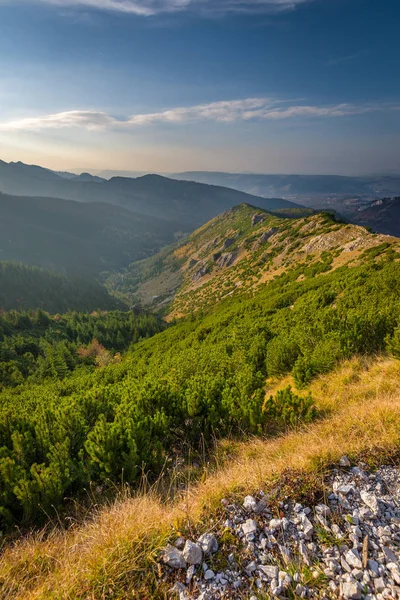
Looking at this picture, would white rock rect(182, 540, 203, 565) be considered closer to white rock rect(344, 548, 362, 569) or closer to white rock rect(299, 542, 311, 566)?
white rock rect(299, 542, 311, 566)

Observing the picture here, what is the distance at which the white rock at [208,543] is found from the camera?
10.8 ft

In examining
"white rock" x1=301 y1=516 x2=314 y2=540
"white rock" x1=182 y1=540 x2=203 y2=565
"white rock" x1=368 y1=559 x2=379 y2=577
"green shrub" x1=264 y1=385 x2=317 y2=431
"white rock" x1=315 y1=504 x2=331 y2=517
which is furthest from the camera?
"green shrub" x1=264 y1=385 x2=317 y2=431

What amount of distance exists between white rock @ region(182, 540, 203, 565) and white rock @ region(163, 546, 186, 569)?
48 millimetres

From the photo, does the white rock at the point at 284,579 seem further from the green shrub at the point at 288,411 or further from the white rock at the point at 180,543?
the green shrub at the point at 288,411

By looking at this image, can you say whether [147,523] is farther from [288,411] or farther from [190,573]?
[288,411]

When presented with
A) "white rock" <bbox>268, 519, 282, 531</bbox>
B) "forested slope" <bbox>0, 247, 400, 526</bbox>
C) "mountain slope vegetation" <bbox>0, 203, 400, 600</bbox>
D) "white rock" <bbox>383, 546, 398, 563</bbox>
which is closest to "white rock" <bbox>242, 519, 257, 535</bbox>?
"white rock" <bbox>268, 519, 282, 531</bbox>

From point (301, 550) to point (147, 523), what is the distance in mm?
2027

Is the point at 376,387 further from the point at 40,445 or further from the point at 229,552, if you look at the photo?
the point at 40,445

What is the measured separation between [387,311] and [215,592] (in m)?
11.4

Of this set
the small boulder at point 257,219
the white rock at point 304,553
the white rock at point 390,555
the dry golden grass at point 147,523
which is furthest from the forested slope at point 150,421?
the small boulder at point 257,219

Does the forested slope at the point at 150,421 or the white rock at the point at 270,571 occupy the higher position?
the white rock at the point at 270,571

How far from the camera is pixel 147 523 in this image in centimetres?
381

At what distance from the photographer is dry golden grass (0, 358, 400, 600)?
3227mm

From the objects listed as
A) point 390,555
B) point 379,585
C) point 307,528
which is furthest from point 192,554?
point 390,555
